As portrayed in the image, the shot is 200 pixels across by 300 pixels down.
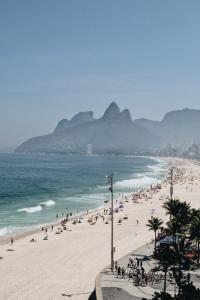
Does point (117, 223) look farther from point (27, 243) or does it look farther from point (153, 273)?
point (153, 273)

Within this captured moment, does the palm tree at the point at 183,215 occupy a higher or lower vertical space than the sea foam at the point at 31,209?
higher

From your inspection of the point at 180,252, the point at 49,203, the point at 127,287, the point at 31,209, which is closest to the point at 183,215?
the point at 127,287

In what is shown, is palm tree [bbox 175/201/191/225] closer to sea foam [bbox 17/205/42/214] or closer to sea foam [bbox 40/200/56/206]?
sea foam [bbox 17/205/42/214]

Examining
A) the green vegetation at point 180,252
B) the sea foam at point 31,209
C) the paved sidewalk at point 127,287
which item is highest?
the green vegetation at point 180,252

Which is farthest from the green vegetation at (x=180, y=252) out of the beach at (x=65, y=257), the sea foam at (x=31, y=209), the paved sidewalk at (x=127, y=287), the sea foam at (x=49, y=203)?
the sea foam at (x=49, y=203)

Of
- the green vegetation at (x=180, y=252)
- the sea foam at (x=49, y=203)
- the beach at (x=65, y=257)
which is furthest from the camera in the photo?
the sea foam at (x=49, y=203)

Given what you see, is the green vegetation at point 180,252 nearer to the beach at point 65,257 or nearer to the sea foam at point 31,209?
the beach at point 65,257

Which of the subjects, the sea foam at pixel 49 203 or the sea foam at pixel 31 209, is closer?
the sea foam at pixel 31 209

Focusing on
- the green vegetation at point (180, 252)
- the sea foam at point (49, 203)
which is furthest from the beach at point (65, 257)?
the sea foam at point (49, 203)

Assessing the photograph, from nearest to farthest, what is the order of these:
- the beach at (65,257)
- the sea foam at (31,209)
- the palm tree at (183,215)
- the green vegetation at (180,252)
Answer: the green vegetation at (180,252) < the palm tree at (183,215) < the beach at (65,257) < the sea foam at (31,209)
